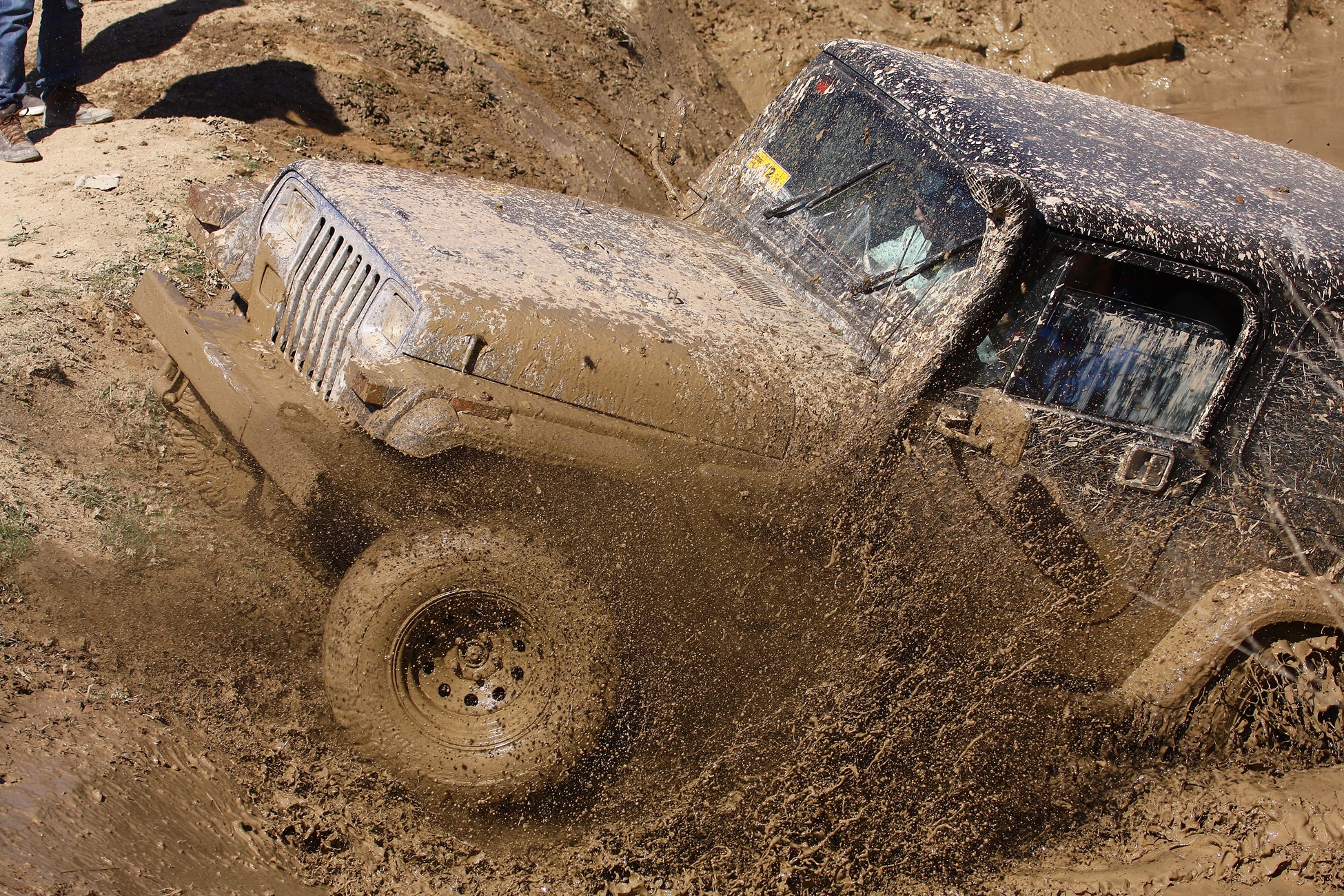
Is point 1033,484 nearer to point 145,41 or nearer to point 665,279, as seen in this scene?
point 665,279

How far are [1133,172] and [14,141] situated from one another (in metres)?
5.40

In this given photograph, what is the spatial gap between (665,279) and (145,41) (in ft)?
16.3

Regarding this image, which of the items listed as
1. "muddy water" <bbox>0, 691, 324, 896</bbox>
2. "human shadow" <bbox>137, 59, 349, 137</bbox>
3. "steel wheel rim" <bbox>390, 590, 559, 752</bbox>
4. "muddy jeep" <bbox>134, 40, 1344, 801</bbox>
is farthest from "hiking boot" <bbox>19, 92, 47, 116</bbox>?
"steel wheel rim" <bbox>390, 590, 559, 752</bbox>

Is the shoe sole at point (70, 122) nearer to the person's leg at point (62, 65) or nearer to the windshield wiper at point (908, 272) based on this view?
the person's leg at point (62, 65)

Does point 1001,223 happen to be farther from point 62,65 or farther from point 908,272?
point 62,65

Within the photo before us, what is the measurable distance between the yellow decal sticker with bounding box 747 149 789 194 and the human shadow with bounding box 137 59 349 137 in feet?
9.74

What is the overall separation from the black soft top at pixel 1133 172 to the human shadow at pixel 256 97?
3.39 m

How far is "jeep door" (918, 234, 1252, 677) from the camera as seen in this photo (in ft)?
9.75

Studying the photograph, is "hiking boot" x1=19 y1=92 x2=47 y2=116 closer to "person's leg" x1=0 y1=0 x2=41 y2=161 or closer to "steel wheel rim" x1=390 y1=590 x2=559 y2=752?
"person's leg" x1=0 y1=0 x2=41 y2=161

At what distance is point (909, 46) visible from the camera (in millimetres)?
Answer: 7578

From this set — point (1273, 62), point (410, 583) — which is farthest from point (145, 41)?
point (1273, 62)

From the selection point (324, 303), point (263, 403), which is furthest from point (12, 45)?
point (263, 403)

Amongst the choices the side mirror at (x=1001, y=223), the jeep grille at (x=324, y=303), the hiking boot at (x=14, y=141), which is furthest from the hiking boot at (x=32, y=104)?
the side mirror at (x=1001, y=223)

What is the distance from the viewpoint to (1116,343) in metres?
3.05
